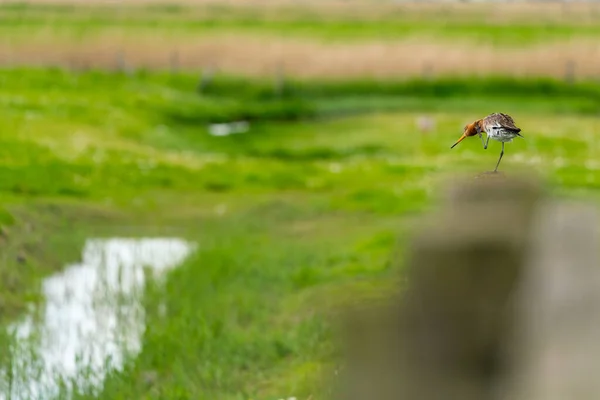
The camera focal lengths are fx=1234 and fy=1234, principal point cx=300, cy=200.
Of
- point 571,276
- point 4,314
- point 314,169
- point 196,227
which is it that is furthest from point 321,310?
point 314,169

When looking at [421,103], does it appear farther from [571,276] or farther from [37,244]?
[571,276]

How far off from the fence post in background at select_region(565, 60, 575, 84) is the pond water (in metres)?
36.9

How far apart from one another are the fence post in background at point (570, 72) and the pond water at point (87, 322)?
121 feet

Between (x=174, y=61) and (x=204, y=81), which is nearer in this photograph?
(x=204, y=81)

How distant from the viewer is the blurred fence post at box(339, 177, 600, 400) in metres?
3.29

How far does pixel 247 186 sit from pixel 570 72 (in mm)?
31980

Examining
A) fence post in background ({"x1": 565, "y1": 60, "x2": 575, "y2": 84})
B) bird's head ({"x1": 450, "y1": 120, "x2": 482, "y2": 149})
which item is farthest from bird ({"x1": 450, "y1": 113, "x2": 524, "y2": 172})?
fence post in background ({"x1": 565, "y1": 60, "x2": 575, "y2": 84})

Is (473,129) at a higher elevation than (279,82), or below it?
higher

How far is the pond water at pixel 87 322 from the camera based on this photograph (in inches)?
417

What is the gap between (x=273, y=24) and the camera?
74688mm

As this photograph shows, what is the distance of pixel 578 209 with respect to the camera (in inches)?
149

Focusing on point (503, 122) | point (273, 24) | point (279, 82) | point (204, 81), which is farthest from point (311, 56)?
point (503, 122)

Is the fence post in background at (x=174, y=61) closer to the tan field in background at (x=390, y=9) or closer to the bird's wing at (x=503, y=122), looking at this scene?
the tan field in background at (x=390, y=9)

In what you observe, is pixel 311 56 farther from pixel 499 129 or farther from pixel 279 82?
pixel 499 129
